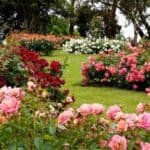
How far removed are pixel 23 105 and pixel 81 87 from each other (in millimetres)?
10856

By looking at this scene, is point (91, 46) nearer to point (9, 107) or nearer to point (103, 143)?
point (9, 107)

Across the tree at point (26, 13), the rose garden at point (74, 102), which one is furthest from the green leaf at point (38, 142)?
the tree at point (26, 13)

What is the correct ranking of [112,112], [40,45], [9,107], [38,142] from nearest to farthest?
[38,142] → [9,107] → [112,112] → [40,45]

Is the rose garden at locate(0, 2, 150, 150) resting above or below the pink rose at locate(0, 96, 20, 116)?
below

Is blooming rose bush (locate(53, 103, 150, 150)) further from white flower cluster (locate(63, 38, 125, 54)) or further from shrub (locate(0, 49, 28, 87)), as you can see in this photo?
white flower cluster (locate(63, 38, 125, 54))

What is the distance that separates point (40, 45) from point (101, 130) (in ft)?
91.4

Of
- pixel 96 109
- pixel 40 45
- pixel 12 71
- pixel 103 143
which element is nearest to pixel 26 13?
pixel 40 45

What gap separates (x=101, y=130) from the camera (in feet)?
14.9

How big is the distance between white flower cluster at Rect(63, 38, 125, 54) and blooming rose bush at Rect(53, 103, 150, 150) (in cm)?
2719

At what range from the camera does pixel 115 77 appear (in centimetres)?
1593

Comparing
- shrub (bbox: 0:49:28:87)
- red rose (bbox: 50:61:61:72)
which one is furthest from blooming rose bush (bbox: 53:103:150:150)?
red rose (bbox: 50:61:61:72)

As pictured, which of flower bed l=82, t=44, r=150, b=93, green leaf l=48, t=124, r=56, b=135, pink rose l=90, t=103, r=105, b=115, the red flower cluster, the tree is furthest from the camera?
the tree

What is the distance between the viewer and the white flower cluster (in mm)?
32375

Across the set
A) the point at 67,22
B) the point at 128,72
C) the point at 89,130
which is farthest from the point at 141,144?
the point at 67,22
